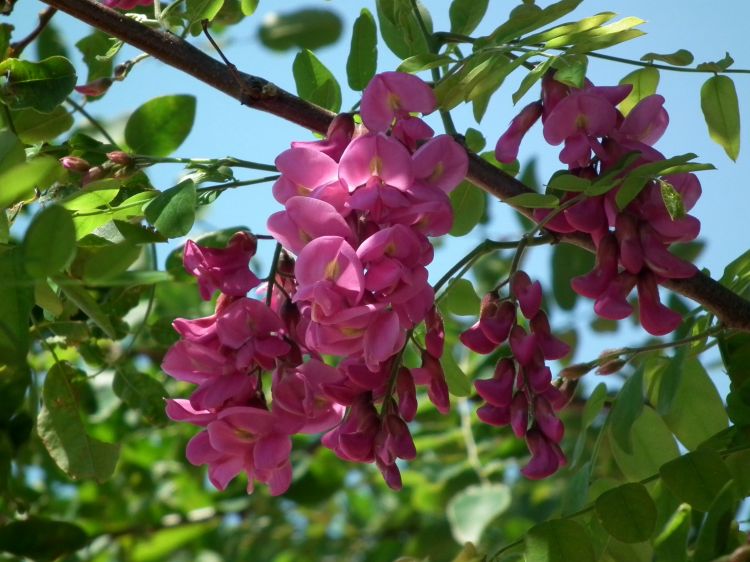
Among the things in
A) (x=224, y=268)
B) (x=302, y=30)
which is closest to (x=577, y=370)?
(x=224, y=268)

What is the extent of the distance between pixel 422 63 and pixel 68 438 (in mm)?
490

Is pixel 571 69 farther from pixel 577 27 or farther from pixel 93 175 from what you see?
pixel 93 175

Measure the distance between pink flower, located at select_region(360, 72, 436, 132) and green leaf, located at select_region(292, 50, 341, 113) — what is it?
29 centimetres

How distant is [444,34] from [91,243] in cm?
39

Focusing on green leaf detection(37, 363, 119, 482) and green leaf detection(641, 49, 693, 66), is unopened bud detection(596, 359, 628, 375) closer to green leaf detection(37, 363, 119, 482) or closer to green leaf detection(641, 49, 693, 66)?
green leaf detection(641, 49, 693, 66)

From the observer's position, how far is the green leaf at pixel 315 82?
1198 mm

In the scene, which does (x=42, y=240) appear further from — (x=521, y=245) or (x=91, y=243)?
(x=521, y=245)

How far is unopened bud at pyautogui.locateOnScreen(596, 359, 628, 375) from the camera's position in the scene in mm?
1094

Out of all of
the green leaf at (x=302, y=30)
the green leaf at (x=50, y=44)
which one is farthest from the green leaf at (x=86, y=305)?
the green leaf at (x=302, y=30)

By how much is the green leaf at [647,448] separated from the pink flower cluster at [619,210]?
18 centimetres

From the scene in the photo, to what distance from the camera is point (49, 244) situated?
0.74 meters

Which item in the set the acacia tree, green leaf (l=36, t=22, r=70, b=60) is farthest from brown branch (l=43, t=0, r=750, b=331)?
green leaf (l=36, t=22, r=70, b=60)

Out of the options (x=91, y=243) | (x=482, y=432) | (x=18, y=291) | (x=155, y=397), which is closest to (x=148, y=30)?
(x=91, y=243)

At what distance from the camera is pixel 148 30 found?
3.37ft
